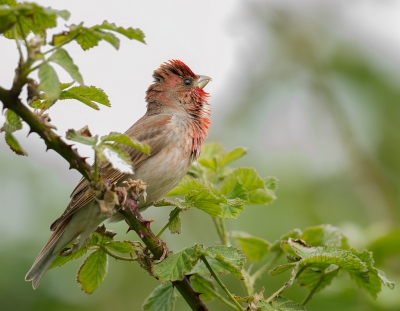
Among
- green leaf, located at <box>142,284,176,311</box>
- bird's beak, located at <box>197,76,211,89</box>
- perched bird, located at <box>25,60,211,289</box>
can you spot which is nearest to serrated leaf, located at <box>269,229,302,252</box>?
green leaf, located at <box>142,284,176,311</box>

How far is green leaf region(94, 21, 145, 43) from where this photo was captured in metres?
2.09

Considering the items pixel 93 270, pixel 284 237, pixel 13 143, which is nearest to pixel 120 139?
pixel 13 143

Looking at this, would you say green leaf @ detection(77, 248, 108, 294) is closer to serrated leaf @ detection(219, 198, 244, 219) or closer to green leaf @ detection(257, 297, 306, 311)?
serrated leaf @ detection(219, 198, 244, 219)

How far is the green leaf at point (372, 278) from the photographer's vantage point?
110 inches

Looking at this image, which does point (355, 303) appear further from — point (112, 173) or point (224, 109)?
point (224, 109)

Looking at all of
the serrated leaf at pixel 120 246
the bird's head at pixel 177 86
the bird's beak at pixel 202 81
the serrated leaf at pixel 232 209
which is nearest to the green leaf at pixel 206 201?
the serrated leaf at pixel 232 209

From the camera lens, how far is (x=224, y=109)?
781cm

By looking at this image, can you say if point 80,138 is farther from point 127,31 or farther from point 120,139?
point 127,31

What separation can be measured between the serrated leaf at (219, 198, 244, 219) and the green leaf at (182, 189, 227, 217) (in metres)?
0.05

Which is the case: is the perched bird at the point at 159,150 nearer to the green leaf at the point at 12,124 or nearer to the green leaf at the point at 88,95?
the green leaf at the point at 88,95

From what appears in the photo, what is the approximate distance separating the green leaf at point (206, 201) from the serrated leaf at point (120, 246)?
1.15 feet

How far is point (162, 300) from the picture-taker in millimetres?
2838

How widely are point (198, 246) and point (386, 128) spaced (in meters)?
4.55

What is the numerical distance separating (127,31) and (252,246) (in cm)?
168
